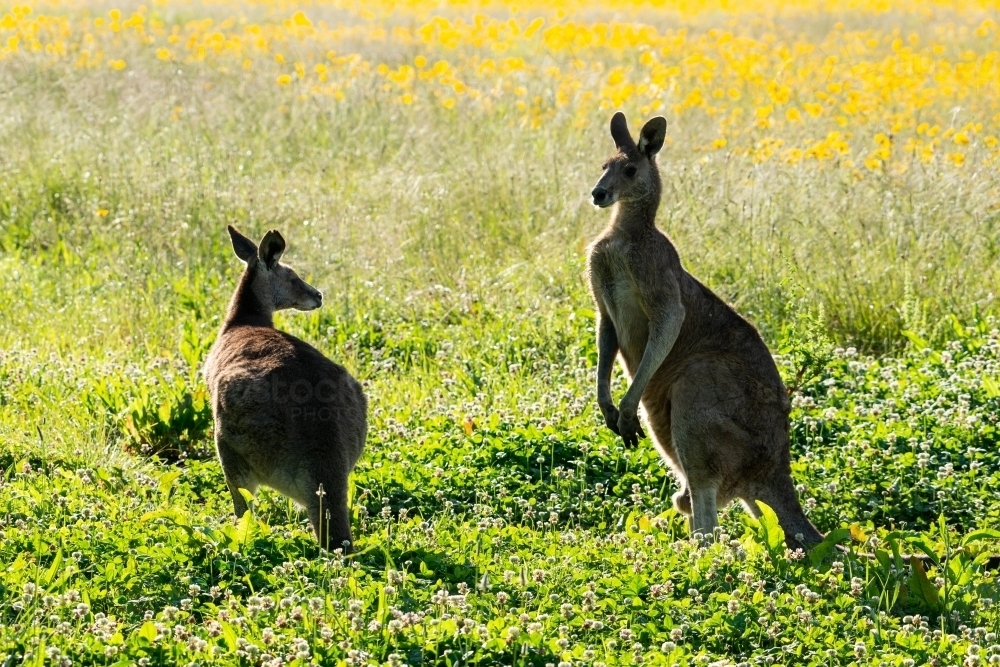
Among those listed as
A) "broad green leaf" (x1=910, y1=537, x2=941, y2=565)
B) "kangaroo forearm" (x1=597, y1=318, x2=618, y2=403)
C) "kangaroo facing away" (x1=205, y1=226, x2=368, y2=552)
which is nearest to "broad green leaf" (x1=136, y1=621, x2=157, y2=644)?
"kangaroo facing away" (x1=205, y1=226, x2=368, y2=552)

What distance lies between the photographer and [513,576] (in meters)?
4.89

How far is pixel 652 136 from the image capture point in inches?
243

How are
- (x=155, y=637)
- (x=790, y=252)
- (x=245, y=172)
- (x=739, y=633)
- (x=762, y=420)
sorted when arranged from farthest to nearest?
(x=245, y=172) → (x=790, y=252) → (x=762, y=420) → (x=739, y=633) → (x=155, y=637)

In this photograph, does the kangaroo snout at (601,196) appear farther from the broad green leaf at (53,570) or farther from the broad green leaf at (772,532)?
the broad green leaf at (53,570)

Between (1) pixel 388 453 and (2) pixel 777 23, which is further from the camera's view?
(2) pixel 777 23

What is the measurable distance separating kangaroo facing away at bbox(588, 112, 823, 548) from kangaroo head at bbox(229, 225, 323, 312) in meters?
1.58

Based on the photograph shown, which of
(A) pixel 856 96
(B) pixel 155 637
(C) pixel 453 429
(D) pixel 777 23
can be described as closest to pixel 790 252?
(C) pixel 453 429

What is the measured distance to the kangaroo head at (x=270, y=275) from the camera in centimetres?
668

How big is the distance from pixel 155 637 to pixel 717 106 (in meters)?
10.3

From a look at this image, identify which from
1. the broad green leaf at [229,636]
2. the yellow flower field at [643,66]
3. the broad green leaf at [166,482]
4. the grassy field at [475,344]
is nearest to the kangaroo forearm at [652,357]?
the grassy field at [475,344]

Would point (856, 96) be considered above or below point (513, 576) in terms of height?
above

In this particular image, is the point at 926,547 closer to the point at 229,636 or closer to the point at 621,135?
the point at 621,135

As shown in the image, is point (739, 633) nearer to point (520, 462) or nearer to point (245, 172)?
point (520, 462)

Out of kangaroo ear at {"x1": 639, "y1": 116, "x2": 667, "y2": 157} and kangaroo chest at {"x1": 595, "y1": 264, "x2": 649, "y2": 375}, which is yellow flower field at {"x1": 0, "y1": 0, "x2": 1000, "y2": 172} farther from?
kangaroo chest at {"x1": 595, "y1": 264, "x2": 649, "y2": 375}
